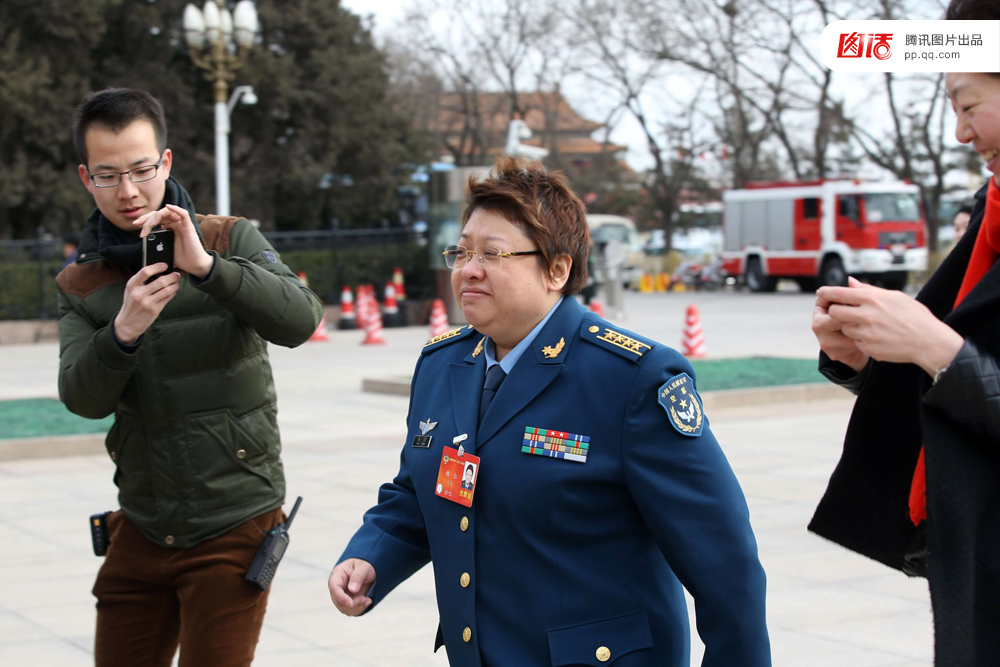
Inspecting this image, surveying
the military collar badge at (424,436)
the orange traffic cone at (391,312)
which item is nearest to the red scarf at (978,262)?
the military collar badge at (424,436)

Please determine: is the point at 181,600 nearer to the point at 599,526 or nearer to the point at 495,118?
the point at 599,526

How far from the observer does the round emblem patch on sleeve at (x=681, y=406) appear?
2.28 meters

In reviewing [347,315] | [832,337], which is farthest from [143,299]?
[347,315]

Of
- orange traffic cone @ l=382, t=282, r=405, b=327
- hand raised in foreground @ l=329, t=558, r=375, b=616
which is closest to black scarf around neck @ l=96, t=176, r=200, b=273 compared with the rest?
hand raised in foreground @ l=329, t=558, r=375, b=616

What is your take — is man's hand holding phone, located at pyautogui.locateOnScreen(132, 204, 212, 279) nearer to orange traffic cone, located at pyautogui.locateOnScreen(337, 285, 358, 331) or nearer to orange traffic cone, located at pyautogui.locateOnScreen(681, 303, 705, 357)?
orange traffic cone, located at pyautogui.locateOnScreen(681, 303, 705, 357)

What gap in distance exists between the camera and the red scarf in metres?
1.92

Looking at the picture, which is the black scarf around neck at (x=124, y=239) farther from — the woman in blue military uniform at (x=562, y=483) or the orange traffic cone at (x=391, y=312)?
the orange traffic cone at (x=391, y=312)

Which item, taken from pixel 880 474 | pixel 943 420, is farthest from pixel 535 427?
pixel 943 420

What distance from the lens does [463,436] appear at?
2447 millimetres

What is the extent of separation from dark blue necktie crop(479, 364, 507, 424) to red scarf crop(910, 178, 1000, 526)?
2.81 ft

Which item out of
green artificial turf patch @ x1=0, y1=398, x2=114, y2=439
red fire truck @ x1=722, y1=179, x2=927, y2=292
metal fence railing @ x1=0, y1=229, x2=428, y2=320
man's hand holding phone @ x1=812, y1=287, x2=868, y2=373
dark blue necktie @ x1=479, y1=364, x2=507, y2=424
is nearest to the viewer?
man's hand holding phone @ x1=812, y1=287, x2=868, y2=373

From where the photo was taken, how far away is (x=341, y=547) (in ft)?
21.5

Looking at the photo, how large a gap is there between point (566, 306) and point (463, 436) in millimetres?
359

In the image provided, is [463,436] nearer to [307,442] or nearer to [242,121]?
[307,442]
